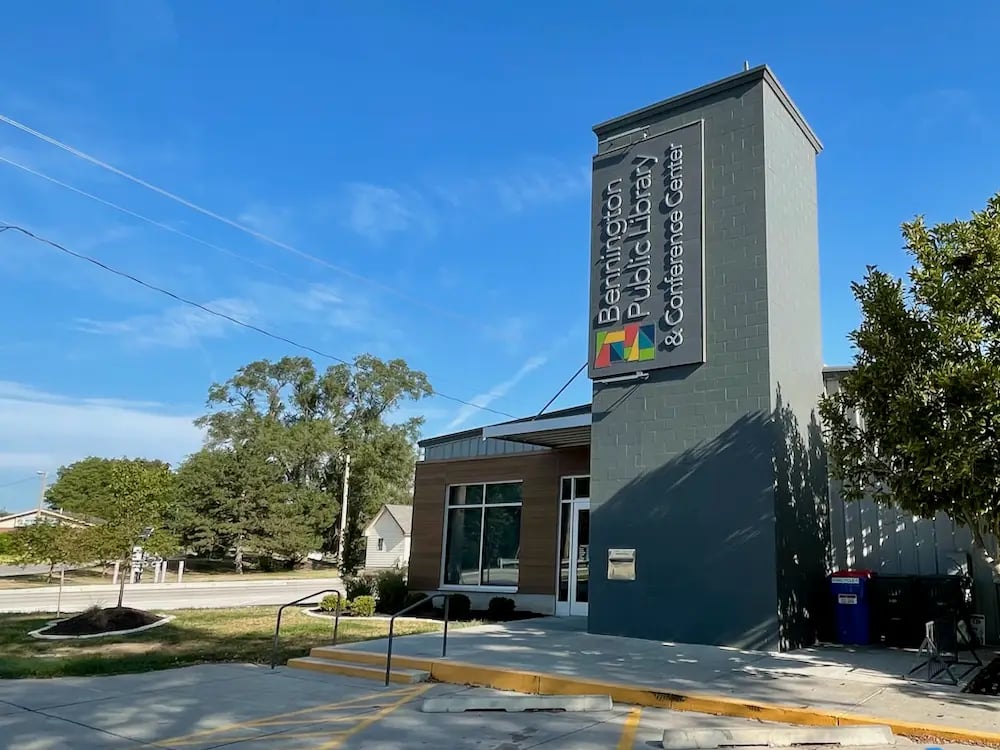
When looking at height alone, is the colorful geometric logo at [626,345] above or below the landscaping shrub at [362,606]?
above

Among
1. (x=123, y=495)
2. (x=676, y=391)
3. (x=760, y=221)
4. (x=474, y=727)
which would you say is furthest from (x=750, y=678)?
(x=123, y=495)

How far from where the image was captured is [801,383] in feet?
40.1

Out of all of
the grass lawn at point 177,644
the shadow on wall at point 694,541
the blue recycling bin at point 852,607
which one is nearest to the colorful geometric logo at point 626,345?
the shadow on wall at point 694,541

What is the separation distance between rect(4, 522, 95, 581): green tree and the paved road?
3.16 metres

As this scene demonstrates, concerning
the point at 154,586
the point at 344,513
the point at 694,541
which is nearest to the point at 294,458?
the point at 344,513

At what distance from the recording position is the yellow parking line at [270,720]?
6.43 meters

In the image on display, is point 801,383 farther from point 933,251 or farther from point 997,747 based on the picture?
point 997,747

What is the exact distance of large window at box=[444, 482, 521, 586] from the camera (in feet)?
60.7

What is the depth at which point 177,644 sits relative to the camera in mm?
12789

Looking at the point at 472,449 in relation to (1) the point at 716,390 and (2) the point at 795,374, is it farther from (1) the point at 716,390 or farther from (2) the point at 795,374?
(2) the point at 795,374

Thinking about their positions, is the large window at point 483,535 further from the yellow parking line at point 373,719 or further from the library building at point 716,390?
the yellow parking line at point 373,719

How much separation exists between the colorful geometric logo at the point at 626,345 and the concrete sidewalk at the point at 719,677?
4.52 m

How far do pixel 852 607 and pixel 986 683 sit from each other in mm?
3544

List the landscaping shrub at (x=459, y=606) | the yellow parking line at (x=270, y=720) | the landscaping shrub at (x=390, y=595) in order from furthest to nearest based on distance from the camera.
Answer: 1. the landscaping shrub at (x=390, y=595)
2. the landscaping shrub at (x=459, y=606)
3. the yellow parking line at (x=270, y=720)
